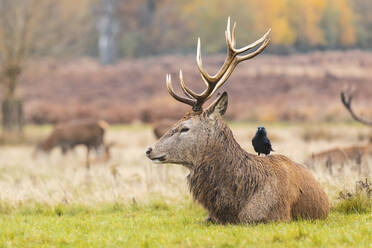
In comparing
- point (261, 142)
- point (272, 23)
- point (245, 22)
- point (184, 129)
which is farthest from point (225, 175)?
point (272, 23)

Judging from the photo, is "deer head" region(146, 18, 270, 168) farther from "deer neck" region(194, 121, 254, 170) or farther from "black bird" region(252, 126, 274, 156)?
"black bird" region(252, 126, 274, 156)

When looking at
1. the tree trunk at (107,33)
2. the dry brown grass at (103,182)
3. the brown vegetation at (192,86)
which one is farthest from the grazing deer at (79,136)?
the tree trunk at (107,33)

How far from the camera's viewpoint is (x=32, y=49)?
27.2 meters

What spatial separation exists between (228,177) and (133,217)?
6.61ft

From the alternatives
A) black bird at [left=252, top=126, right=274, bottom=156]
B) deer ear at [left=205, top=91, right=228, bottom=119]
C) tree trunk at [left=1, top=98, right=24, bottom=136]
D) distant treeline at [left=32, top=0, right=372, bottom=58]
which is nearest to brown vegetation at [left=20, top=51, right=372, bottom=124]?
distant treeline at [left=32, top=0, right=372, bottom=58]

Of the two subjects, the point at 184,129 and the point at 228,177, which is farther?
the point at 184,129

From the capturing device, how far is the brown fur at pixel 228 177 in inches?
295

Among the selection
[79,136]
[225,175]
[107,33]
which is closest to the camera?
[225,175]

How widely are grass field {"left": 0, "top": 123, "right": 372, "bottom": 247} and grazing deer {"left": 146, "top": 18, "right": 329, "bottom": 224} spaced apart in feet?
0.81

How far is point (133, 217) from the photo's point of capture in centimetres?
899

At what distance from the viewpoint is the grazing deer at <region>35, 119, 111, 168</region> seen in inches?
829

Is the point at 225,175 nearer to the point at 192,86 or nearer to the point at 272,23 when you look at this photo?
the point at 192,86

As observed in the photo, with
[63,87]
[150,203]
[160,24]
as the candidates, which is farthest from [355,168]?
[160,24]

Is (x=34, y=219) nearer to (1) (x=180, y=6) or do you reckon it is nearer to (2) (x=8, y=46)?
(2) (x=8, y=46)
